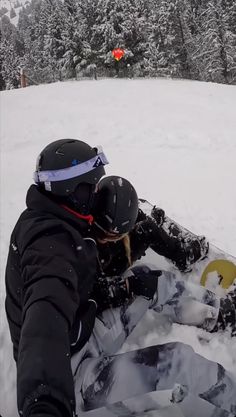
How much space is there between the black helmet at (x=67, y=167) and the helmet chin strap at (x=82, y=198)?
0.11 ft

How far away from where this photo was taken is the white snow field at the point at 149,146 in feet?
12.8

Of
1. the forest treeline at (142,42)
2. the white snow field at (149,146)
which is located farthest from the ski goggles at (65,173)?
the forest treeline at (142,42)

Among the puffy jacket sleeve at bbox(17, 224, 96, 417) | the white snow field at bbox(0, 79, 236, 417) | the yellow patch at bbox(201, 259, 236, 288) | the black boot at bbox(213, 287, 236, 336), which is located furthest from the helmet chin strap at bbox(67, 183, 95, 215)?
the yellow patch at bbox(201, 259, 236, 288)

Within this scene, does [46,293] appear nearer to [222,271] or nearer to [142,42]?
[222,271]

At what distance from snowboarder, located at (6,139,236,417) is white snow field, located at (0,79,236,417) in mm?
743

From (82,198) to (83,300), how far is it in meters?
0.65

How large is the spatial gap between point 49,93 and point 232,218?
457 inches

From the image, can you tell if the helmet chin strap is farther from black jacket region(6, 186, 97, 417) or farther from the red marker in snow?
the red marker in snow

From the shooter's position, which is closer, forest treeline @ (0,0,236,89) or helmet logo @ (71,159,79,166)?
helmet logo @ (71,159,79,166)

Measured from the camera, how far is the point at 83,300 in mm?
2480

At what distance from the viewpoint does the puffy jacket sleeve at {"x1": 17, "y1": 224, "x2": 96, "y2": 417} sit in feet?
5.56

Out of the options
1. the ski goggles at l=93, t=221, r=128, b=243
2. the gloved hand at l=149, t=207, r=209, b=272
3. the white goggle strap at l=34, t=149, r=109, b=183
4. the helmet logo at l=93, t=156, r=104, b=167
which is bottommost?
the gloved hand at l=149, t=207, r=209, b=272

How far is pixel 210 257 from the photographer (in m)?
4.15

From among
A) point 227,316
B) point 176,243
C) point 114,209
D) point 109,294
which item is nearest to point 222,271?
point 176,243
